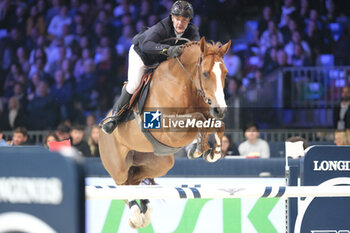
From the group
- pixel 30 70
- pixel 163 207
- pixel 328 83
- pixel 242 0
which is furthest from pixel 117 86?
pixel 163 207

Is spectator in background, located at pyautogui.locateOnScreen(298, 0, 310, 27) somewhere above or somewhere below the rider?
above

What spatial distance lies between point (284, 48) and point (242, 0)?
1.36m

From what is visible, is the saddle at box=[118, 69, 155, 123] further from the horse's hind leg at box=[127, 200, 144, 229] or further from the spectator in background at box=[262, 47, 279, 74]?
the spectator in background at box=[262, 47, 279, 74]

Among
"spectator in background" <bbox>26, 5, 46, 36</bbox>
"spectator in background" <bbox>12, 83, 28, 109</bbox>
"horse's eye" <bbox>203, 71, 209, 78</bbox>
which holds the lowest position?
"spectator in background" <bbox>12, 83, 28, 109</bbox>

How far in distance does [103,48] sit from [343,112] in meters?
4.49

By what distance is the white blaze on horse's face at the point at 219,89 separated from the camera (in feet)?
11.9

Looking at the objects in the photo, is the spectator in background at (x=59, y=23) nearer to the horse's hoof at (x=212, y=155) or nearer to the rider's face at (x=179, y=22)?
the rider's face at (x=179, y=22)

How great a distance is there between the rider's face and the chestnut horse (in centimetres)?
19

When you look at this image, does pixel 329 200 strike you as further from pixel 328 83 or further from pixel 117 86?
pixel 117 86

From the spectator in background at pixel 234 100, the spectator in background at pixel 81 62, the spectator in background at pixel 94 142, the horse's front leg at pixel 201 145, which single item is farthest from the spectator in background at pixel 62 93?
the horse's front leg at pixel 201 145

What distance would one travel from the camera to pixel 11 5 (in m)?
11.5

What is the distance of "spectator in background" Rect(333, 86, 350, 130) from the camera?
8.39 metres

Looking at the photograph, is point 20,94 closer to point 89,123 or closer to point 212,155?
point 89,123

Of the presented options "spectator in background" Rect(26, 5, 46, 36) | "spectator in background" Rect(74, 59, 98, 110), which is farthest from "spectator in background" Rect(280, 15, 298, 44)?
"spectator in background" Rect(26, 5, 46, 36)
